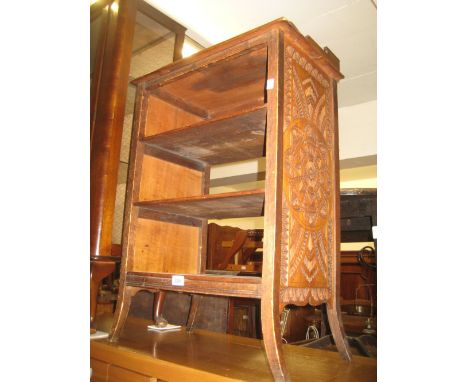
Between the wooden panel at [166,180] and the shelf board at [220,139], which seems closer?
the shelf board at [220,139]

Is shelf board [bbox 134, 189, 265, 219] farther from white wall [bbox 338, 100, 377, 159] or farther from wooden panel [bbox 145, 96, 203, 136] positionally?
white wall [bbox 338, 100, 377, 159]

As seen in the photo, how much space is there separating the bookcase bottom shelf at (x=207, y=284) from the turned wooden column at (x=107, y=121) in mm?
355

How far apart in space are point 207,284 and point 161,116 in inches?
39.4

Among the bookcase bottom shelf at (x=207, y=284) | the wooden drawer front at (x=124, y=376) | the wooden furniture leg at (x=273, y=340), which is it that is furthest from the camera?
the wooden drawer front at (x=124, y=376)

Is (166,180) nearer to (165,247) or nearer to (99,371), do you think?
(165,247)

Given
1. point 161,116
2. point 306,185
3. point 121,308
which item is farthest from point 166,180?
point 306,185

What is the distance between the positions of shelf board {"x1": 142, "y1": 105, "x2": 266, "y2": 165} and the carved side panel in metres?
0.18

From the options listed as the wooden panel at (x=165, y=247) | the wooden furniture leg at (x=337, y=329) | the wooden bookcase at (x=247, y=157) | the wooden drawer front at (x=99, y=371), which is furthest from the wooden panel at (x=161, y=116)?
the wooden furniture leg at (x=337, y=329)

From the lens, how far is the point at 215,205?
1.79m

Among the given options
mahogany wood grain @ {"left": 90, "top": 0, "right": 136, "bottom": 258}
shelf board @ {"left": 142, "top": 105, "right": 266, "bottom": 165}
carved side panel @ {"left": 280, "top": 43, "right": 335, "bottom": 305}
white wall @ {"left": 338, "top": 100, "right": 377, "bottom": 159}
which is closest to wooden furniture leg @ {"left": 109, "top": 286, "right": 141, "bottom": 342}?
mahogany wood grain @ {"left": 90, "top": 0, "right": 136, "bottom": 258}

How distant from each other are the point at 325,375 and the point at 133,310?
1860 mm

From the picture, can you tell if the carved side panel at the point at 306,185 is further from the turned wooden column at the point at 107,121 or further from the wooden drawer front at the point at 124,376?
the turned wooden column at the point at 107,121

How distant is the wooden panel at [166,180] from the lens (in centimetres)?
200
